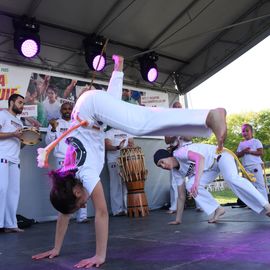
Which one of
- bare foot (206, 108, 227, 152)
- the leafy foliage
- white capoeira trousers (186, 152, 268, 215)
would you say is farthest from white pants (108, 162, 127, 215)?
the leafy foliage

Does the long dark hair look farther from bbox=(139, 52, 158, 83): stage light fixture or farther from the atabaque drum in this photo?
bbox=(139, 52, 158, 83): stage light fixture

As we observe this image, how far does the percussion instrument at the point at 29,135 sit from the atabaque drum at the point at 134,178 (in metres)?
1.82

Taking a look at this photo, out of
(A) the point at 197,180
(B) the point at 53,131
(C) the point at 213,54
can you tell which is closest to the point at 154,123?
(A) the point at 197,180

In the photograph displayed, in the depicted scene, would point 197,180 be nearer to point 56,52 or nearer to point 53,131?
point 53,131

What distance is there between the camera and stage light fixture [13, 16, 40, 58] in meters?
5.38

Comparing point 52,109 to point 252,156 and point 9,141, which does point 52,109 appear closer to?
point 9,141

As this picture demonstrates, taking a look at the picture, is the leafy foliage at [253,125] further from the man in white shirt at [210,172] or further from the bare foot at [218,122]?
the bare foot at [218,122]

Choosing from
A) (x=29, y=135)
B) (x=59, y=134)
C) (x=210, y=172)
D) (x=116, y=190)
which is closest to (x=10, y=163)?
(x=29, y=135)

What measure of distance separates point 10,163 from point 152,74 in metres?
3.25

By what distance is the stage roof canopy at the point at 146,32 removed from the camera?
568cm

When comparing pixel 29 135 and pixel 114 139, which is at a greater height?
pixel 114 139

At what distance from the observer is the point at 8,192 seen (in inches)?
197

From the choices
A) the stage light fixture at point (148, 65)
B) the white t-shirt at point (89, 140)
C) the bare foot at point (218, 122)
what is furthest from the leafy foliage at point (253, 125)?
the bare foot at point (218, 122)

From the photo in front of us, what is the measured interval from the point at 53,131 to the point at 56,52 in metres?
1.37
